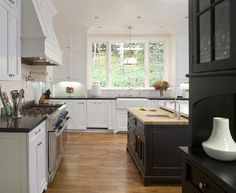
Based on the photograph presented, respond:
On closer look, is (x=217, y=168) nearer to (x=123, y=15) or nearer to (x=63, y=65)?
(x=123, y=15)

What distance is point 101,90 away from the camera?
25.0ft

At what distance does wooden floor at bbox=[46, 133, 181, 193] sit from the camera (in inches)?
126

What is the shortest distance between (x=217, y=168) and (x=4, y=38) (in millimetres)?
2560

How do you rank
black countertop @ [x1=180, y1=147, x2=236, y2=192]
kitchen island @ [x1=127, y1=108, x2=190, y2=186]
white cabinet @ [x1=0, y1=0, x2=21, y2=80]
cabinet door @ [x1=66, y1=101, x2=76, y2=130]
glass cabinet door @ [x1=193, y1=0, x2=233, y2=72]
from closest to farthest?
black countertop @ [x1=180, y1=147, x2=236, y2=192] → glass cabinet door @ [x1=193, y1=0, x2=233, y2=72] → white cabinet @ [x1=0, y1=0, x2=21, y2=80] → kitchen island @ [x1=127, y1=108, x2=190, y2=186] → cabinet door @ [x1=66, y1=101, x2=76, y2=130]

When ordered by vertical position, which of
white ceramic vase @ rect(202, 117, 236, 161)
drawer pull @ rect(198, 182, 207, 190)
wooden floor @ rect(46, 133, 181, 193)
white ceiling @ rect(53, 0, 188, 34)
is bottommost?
wooden floor @ rect(46, 133, 181, 193)

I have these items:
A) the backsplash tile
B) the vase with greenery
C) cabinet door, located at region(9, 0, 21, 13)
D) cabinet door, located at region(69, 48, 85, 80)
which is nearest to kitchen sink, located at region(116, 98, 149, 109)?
the vase with greenery

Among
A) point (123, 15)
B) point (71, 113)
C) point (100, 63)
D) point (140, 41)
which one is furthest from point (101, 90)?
point (123, 15)

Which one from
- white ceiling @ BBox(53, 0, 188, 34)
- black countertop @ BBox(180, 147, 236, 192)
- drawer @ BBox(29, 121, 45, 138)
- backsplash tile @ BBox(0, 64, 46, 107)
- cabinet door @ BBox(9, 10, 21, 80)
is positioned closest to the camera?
black countertop @ BBox(180, 147, 236, 192)

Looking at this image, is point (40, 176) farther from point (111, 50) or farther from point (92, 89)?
point (111, 50)

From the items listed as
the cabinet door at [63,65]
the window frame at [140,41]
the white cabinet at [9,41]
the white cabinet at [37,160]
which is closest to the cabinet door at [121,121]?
the window frame at [140,41]

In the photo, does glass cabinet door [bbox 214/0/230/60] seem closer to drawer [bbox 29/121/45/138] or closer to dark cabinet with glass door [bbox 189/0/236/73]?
dark cabinet with glass door [bbox 189/0/236/73]

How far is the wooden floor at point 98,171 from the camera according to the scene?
3.21 m

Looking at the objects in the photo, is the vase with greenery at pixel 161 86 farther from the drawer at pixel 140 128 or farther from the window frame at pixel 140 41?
the drawer at pixel 140 128

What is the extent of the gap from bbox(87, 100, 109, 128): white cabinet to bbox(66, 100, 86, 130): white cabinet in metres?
0.13
